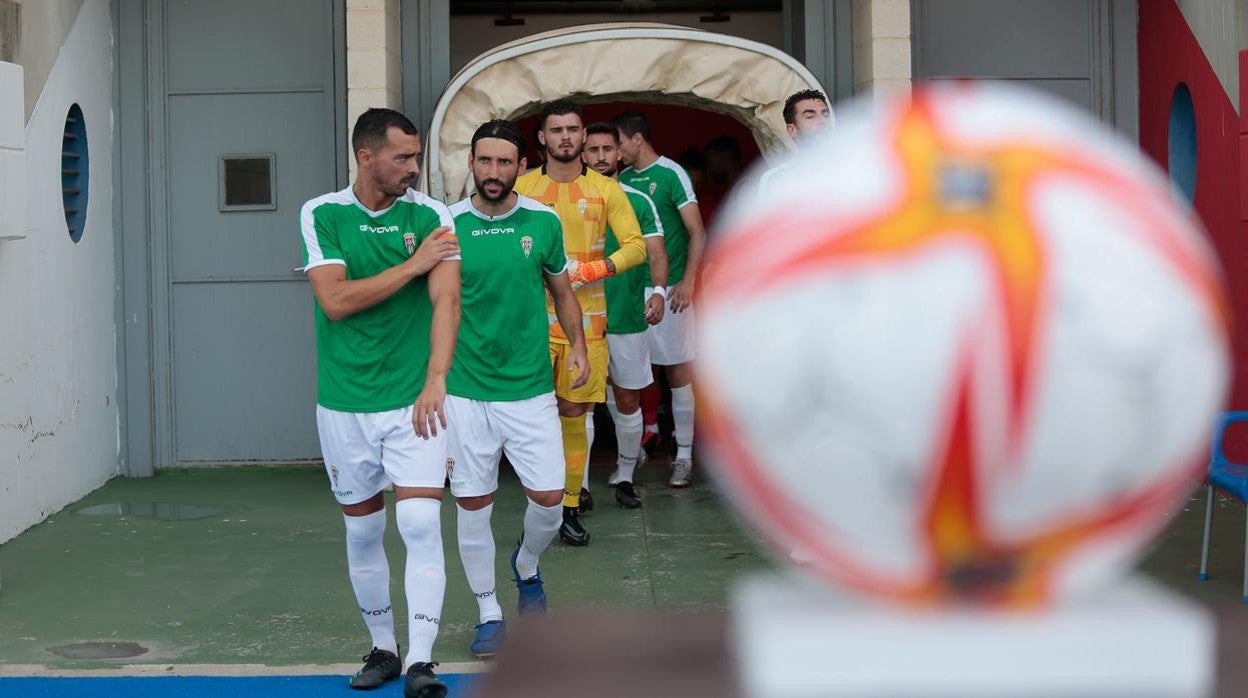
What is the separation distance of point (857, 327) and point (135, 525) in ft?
24.0

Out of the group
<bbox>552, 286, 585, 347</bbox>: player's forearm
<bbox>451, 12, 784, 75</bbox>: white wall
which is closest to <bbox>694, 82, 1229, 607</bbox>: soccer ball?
<bbox>552, 286, 585, 347</bbox>: player's forearm

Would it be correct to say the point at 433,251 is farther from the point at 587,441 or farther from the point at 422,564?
the point at 587,441

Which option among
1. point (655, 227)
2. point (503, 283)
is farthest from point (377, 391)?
point (655, 227)

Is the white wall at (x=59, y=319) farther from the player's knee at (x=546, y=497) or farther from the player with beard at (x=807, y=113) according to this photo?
the player with beard at (x=807, y=113)

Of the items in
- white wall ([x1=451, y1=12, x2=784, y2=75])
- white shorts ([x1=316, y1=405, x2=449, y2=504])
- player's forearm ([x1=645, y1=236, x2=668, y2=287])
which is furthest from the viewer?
white wall ([x1=451, y1=12, x2=784, y2=75])

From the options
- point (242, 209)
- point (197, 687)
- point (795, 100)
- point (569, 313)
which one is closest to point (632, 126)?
point (795, 100)

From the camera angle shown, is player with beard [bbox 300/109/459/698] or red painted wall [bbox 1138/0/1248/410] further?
red painted wall [bbox 1138/0/1248/410]

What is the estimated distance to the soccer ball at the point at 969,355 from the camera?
1188 mm

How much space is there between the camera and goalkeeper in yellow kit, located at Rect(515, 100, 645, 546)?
7.16 m

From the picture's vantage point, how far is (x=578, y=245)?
23.9ft

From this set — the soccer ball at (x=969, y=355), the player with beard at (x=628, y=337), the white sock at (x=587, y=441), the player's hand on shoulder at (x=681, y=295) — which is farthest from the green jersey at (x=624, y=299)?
the soccer ball at (x=969, y=355)

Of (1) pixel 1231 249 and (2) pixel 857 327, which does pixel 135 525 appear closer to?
(1) pixel 1231 249

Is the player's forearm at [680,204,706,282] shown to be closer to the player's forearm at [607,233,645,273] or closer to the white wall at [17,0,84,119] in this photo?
the player's forearm at [607,233,645,273]

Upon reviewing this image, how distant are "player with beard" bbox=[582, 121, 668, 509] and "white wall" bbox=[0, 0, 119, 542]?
8.98ft
